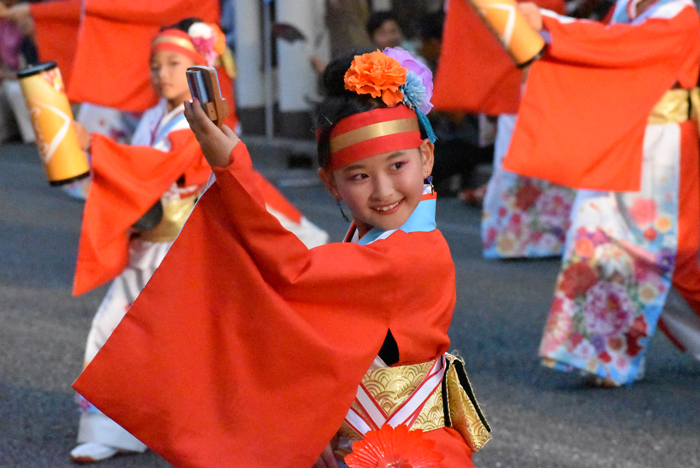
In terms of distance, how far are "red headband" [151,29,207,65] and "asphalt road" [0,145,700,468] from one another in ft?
4.41

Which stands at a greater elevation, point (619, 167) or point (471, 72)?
point (471, 72)

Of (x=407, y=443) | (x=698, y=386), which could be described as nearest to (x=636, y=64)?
(x=698, y=386)

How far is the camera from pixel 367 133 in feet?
5.35

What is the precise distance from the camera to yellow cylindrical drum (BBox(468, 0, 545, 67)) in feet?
8.82

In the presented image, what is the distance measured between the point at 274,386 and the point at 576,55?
200 centimetres

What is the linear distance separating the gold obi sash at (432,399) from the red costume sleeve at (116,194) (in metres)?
1.36

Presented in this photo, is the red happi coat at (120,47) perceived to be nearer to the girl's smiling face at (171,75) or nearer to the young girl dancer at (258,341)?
the girl's smiling face at (171,75)

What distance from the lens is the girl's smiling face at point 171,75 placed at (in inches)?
119

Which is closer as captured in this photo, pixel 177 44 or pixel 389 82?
pixel 389 82

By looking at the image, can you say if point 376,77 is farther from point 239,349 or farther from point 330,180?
point 239,349

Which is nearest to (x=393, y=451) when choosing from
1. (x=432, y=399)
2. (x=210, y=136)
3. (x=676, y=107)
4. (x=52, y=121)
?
(x=432, y=399)

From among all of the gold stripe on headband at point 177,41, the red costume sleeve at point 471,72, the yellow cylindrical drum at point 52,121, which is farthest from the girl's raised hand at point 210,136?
the red costume sleeve at point 471,72

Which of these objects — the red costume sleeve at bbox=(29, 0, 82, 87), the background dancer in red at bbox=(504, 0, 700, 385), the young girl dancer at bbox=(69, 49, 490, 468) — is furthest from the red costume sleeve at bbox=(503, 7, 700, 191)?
the red costume sleeve at bbox=(29, 0, 82, 87)

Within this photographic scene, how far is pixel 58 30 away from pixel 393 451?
3.10 meters
